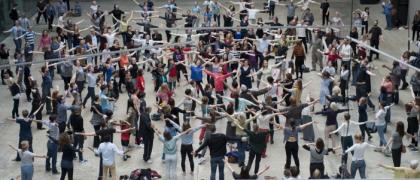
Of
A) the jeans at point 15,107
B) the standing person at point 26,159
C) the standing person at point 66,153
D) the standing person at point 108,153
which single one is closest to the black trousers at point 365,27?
the jeans at point 15,107

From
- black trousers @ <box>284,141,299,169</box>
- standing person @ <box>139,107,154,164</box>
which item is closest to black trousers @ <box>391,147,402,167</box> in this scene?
black trousers @ <box>284,141,299,169</box>

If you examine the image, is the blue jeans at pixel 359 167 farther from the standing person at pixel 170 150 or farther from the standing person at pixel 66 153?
the standing person at pixel 66 153

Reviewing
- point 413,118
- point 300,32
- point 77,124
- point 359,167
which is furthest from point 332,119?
point 300,32

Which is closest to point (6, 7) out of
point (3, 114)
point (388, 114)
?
point (3, 114)

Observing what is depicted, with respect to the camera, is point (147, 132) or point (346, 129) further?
point (147, 132)

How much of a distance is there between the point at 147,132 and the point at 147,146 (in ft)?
1.72

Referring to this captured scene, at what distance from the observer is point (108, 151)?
1930 centimetres

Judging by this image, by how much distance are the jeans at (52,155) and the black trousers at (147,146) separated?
84.1 inches

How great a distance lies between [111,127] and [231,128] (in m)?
2.71

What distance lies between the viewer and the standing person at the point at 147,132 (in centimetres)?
2125

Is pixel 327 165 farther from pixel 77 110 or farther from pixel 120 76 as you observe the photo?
pixel 120 76

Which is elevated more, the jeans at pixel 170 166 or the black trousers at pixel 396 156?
the jeans at pixel 170 166

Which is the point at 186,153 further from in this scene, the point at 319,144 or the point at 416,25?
the point at 416,25

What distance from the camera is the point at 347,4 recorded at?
1668 inches
